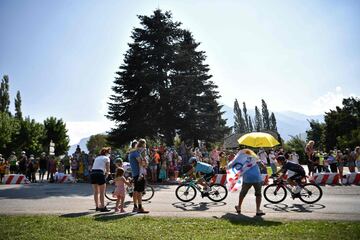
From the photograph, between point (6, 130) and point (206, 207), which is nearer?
point (206, 207)

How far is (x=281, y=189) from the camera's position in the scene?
12.7 m

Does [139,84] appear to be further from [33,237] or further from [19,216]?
[33,237]

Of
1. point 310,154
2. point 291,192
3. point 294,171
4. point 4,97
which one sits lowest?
point 291,192

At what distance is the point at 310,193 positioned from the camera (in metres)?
12.4

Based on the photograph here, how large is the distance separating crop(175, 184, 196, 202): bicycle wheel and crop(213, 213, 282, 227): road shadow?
3151 millimetres

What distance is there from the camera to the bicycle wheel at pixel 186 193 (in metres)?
13.7

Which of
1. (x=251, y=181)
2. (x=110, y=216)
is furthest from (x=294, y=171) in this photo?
(x=110, y=216)

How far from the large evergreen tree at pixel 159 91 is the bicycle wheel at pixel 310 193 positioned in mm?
21695

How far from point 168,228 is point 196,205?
4304 millimetres

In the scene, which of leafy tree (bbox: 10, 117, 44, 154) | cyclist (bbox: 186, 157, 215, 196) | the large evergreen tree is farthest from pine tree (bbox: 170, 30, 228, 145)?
leafy tree (bbox: 10, 117, 44, 154)

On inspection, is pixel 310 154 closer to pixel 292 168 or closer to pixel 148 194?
pixel 292 168

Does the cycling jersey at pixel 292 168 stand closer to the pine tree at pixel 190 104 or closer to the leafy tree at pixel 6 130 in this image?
the pine tree at pixel 190 104

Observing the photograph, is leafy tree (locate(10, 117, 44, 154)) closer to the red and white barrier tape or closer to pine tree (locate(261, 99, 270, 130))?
the red and white barrier tape

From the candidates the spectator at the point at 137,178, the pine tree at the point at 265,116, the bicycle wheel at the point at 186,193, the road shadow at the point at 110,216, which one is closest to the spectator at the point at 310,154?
the bicycle wheel at the point at 186,193
